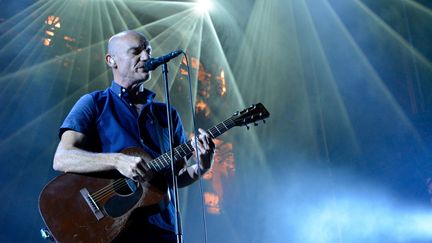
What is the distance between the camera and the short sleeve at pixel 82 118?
2.92 meters

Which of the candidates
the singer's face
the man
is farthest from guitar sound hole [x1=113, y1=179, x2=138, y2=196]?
the singer's face

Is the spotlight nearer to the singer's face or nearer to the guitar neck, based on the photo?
the singer's face

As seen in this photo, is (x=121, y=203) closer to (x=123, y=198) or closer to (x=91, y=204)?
(x=123, y=198)

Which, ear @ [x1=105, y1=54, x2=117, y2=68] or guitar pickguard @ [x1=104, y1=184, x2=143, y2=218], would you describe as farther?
ear @ [x1=105, y1=54, x2=117, y2=68]

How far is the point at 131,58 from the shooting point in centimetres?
348

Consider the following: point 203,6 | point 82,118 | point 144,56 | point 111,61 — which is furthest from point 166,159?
point 203,6

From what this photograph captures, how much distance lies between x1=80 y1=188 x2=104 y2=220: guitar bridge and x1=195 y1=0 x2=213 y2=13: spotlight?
1231 centimetres

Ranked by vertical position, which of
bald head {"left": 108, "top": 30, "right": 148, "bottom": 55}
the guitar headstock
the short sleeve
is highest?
bald head {"left": 108, "top": 30, "right": 148, "bottom": 55}

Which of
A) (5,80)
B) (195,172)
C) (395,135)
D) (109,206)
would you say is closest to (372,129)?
(395,135)

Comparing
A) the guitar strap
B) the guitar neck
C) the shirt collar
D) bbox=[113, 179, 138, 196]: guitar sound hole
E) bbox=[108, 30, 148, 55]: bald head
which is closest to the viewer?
bbox=[113, 179, 138, 196]: guitar sound hole

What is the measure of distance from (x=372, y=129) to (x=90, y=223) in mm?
9826

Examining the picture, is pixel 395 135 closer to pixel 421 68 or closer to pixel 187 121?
pixel 421 68

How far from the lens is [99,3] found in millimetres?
12078

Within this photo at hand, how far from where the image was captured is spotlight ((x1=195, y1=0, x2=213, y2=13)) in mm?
14023
